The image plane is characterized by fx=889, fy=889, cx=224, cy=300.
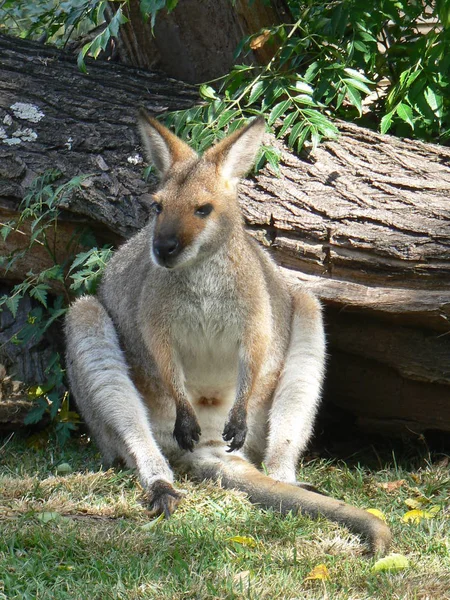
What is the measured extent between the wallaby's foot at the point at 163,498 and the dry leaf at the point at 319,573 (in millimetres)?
908

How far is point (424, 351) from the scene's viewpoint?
526cm

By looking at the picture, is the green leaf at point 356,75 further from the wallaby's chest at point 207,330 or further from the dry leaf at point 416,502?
the dry leaf at point 416,502

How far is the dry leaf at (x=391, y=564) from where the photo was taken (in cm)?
377

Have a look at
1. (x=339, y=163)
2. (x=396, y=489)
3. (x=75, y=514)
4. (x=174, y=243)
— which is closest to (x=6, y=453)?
(x=75, y=514)

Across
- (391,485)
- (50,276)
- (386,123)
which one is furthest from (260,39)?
(391,485)

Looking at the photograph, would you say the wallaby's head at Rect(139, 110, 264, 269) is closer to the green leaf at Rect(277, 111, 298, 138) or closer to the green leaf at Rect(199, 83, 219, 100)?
the green leaf at Rect(277, 111, 298, 138)

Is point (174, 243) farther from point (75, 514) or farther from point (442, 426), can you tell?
point (442, 426)

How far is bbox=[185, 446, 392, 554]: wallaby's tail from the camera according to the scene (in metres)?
4.05

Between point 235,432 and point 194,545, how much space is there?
36.8 inches

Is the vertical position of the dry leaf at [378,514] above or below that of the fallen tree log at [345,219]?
below

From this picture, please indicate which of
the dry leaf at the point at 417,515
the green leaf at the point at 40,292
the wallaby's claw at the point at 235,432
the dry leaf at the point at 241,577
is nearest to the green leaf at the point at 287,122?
the green leaf at the point at 40,292

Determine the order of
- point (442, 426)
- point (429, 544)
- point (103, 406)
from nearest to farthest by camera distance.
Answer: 1. point (429, 544)
2. point (103, 406)
3. point (442, 426)

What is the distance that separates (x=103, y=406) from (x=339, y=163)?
2156mm

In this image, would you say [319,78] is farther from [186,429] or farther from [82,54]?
[186,429]
